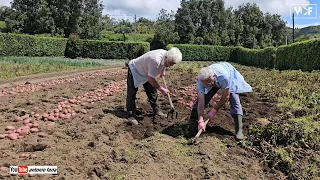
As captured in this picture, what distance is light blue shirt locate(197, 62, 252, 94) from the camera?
442cm

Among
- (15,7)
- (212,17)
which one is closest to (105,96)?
(15,7)

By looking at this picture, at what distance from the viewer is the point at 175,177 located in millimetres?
3543

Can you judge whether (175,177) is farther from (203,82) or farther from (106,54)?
(106,54)

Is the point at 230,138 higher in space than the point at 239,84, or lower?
lower

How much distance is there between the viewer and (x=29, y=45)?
89.9ft

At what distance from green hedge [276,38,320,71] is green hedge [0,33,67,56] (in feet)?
59.5

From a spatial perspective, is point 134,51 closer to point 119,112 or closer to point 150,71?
point 119,112

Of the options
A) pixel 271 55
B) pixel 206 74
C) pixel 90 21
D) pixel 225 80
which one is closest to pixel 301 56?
pixel 271 55

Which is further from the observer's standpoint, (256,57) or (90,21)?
(90,21)

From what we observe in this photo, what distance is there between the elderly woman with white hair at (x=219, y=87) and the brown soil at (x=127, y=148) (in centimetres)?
23

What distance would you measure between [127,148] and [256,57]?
26.8 m

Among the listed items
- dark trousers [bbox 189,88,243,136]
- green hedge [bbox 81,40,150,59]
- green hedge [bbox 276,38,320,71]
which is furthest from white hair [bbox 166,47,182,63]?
green hedge [bbox 81,40,150,59]

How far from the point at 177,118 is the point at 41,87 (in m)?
4.84

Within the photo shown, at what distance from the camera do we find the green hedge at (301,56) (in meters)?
15.7
